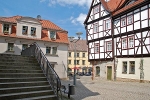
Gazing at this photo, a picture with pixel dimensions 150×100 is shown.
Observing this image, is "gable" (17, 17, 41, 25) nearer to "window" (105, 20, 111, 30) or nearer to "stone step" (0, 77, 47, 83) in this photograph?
"window" (105, 20, 111, 30)

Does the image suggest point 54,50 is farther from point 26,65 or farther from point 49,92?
point 49,92

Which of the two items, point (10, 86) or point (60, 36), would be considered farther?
point (60, 36)

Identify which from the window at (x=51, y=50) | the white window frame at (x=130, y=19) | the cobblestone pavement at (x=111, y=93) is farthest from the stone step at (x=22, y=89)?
the window at (x=51, y=50)

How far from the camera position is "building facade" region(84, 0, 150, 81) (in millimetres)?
21514

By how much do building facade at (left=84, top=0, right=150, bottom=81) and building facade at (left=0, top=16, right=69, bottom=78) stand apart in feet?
15.6

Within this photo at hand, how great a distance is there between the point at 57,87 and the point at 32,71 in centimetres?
193

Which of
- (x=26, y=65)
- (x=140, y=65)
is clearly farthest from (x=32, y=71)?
(x=140, y=65)

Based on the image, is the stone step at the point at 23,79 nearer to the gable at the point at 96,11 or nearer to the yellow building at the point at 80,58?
the gable at the point at 96,11

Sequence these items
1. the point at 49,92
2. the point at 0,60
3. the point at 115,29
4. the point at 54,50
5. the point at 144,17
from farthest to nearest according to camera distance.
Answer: the point at 54,50, the point at 115,29, the point at 144,17, the point at 0,60, the point at 49,92

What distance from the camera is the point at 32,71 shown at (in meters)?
10.3

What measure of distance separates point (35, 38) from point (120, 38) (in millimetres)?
12338

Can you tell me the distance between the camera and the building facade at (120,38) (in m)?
21.5

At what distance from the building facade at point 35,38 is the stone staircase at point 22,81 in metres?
15.4

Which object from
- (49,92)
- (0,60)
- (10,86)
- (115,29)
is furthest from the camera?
(115,29)
